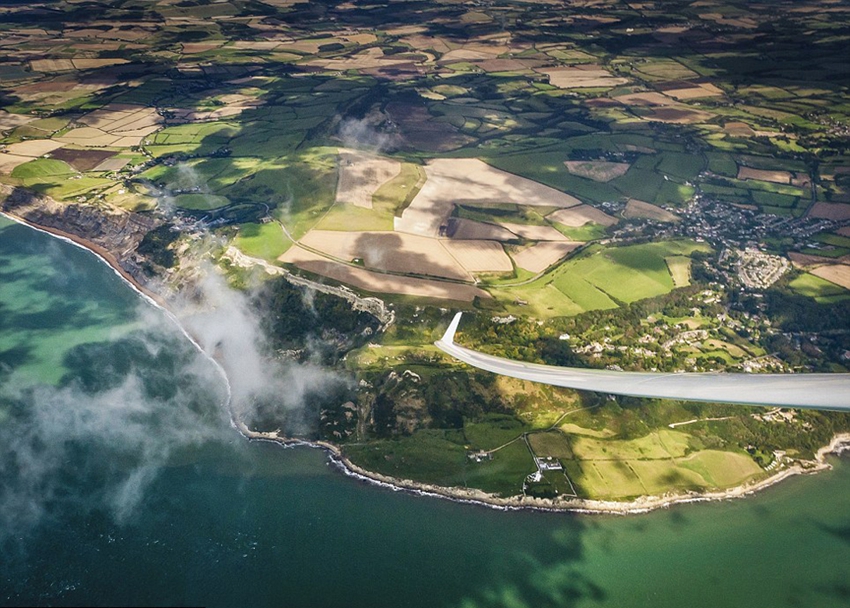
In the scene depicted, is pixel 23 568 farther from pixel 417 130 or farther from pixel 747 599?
pixel 417 130

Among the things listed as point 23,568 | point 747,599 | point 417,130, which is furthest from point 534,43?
point 23,568

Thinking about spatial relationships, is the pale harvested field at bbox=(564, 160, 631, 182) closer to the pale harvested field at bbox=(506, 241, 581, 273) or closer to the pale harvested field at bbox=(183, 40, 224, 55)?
the pale harvested field at bbox=(506, 241, 581, 273)

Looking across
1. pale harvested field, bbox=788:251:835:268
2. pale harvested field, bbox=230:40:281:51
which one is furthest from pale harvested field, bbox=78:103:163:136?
pale harvested field, bbox=788:251:835:268

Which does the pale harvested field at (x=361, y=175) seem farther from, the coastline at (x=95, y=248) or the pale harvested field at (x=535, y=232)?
the coastline at (x=95, y=248)

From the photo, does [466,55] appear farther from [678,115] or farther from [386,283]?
[386,283]

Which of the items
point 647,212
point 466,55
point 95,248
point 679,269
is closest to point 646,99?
point 466,55

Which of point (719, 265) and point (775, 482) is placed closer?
point (775, 482)
